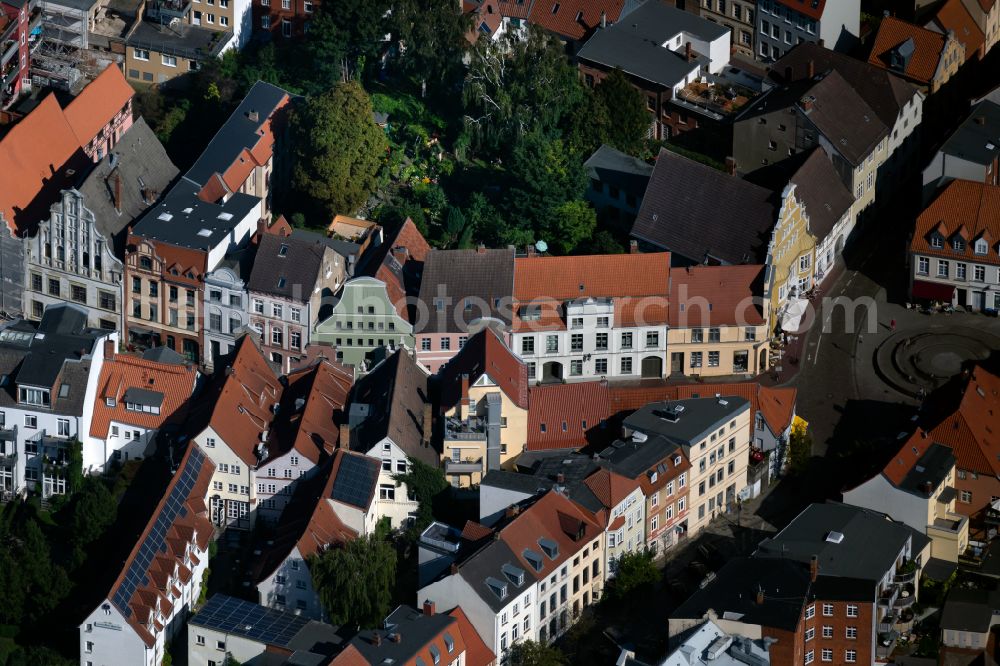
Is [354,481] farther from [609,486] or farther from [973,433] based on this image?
[973,433]

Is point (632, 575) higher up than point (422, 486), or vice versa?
point (422, 486)

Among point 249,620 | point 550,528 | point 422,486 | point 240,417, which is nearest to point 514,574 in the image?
point 550,528

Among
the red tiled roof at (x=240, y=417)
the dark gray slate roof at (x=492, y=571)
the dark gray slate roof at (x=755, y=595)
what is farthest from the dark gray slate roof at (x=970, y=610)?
the red tiled roof at (x=240, y=417)

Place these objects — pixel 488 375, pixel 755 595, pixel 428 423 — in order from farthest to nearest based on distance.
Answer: pixel 428 423 < pixel 488 375 < pixel 755 595

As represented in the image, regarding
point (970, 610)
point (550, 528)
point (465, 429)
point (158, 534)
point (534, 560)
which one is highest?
point (465, 429)

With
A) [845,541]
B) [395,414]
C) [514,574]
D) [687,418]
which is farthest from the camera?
[687,418]

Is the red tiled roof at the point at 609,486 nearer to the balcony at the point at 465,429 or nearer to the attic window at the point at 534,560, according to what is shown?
the attic window at the point at 534,560

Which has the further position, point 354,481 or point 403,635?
point 354,481

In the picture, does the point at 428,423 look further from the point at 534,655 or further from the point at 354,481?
the point at 534,655
